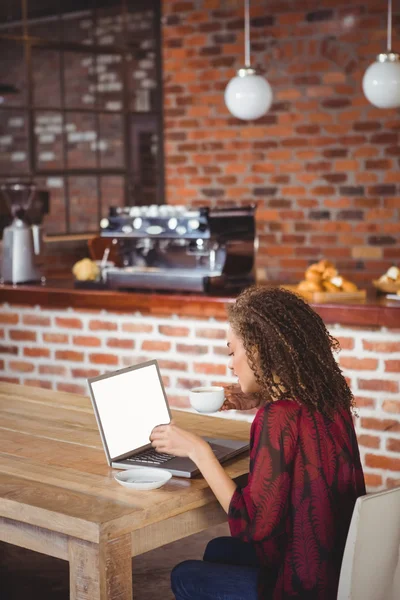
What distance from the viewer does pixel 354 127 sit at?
5.47 m

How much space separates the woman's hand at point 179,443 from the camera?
6.69 feet

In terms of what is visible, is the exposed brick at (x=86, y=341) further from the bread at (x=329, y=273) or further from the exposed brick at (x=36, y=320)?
the bread at (x=329, y=273)

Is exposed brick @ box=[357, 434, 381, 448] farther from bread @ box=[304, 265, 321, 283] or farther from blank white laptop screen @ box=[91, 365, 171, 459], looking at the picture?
blank white laptop screen @ box=[91, 365, 171, 459]

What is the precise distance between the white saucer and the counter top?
179cm

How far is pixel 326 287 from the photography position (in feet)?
13.3

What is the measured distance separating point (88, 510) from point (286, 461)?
0.40 m

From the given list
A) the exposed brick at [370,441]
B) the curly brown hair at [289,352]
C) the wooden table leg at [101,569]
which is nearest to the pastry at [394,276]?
the exposed brick at [370,441]

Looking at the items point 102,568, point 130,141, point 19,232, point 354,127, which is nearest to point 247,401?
point 102,568

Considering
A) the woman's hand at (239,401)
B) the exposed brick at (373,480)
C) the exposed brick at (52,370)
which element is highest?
the woman's hand at (239,401)

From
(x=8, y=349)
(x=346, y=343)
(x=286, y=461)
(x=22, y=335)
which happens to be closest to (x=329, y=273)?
(x=346, y=343)

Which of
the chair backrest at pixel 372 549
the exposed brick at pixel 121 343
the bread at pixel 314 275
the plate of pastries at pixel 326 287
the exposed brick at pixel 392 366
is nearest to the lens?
the chair backrest at pixel 372 549

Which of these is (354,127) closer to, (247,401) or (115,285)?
(115,285)

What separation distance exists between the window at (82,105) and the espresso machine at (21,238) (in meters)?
0.96

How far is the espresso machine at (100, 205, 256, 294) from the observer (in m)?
4.21
